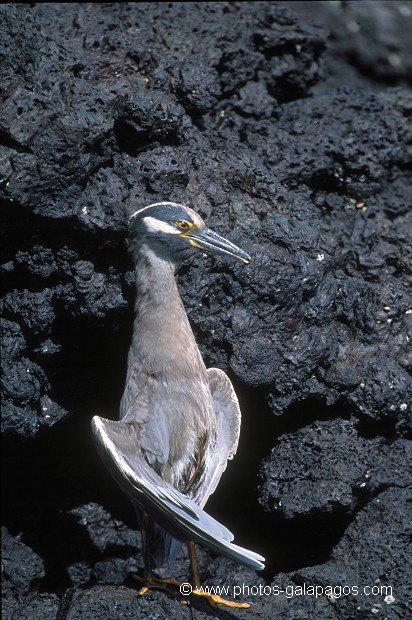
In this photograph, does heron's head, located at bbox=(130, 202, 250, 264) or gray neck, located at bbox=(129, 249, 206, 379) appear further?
gray neck, located at bbox=(129, 249, 206, 379)

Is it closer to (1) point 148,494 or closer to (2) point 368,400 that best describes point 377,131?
(2) point 368,400

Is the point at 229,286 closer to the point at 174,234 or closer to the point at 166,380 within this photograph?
the point at 174,234

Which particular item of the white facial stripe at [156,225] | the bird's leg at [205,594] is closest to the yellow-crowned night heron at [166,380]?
the white facial stripe at [156,225]

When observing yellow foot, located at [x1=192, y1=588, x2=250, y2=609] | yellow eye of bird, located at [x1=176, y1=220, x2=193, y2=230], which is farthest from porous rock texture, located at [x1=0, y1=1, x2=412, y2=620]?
yellow eye of bird, located at [x1=176, y1=220, x2=193, y2=230]

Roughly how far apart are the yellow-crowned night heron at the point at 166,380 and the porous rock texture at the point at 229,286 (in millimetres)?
228

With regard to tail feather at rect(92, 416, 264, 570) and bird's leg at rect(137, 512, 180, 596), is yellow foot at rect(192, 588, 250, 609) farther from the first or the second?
tail feather at rect(92, 416, 264, 570)

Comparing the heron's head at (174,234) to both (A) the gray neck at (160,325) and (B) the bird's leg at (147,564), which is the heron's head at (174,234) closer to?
(A) the gray neck at (160,325)

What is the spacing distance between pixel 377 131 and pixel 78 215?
2025 mm

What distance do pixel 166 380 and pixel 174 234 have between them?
2.65 ft

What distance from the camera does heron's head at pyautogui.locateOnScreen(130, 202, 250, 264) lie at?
422 cm

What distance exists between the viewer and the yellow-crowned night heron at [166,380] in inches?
167

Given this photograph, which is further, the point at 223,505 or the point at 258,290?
the point at 223,505

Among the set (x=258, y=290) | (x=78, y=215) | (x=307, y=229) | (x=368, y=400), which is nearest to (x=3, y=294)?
(x=78, y=215)

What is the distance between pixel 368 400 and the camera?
4602 mm
